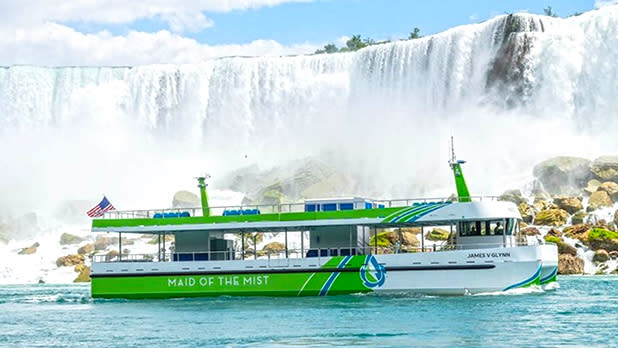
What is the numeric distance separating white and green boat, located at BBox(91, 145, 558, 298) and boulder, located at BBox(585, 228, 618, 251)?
693 inches

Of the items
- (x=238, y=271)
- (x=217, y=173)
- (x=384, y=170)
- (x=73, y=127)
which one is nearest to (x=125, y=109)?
(x=73, y=127)

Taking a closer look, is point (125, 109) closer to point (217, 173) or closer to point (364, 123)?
point (217, 173)

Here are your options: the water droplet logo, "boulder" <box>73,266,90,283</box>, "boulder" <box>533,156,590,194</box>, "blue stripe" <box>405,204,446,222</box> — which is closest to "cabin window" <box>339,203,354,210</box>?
the water droplet logo

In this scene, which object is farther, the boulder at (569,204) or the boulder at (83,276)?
the boulder at (83,276)

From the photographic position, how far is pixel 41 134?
10750 cm

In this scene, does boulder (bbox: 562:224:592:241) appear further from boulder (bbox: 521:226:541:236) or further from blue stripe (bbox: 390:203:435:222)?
blue stripe (bbox: 390:203:435:222)

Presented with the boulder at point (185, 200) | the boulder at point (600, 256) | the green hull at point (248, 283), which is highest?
the boulder at point (185, 200)

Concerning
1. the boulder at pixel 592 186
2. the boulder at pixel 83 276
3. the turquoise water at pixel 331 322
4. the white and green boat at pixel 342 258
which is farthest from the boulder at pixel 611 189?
the boulder at pixel 83 276

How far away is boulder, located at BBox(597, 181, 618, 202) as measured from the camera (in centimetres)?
7181

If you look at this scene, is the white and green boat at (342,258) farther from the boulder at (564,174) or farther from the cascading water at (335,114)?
the cascading water at (335,114)

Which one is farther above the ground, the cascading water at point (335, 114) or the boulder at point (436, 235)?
the cascading water at point (335, 114)

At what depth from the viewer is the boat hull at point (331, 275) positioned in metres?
42.3

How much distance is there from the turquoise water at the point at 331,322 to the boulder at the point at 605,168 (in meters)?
29.8

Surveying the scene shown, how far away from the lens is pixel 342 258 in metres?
44.2
